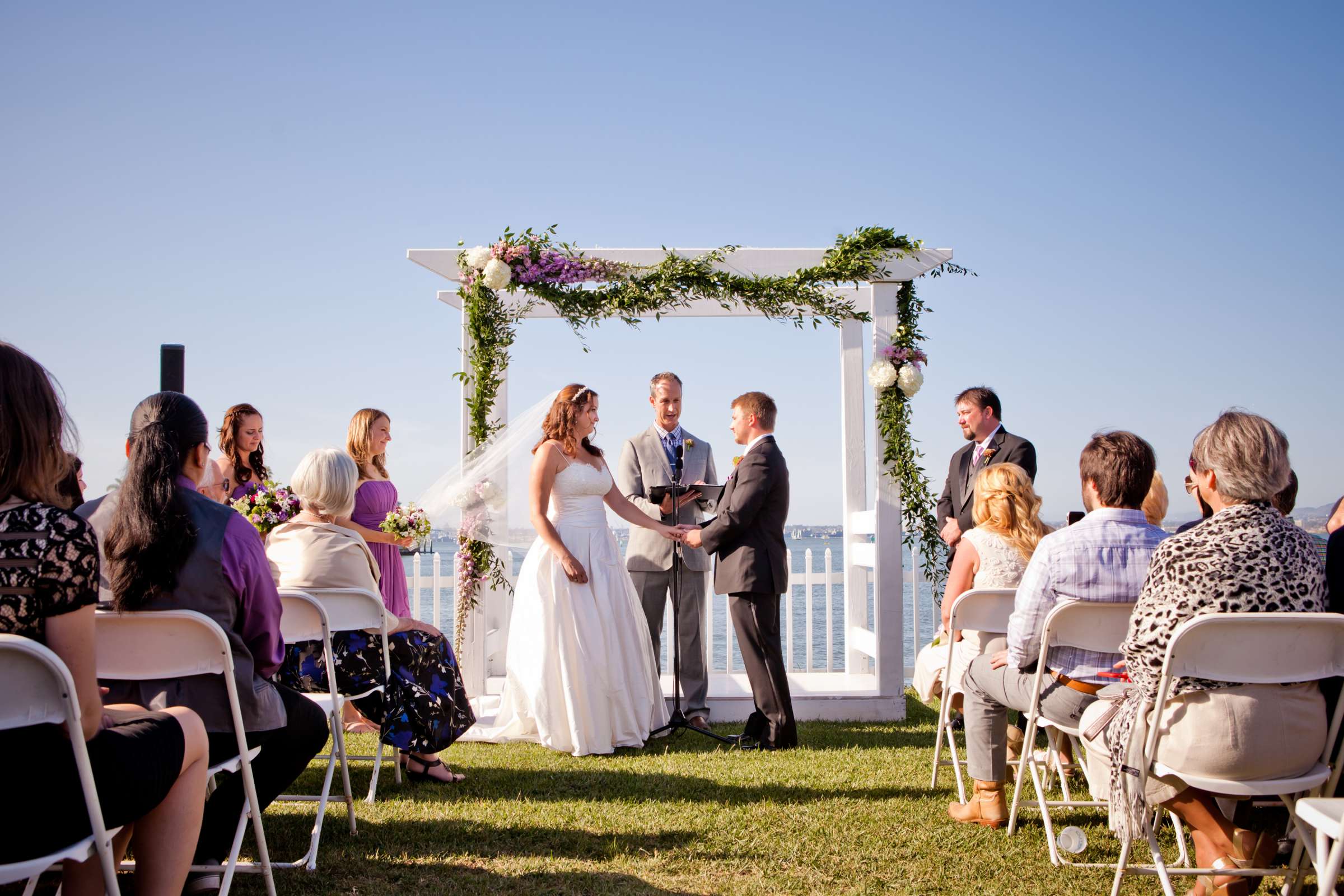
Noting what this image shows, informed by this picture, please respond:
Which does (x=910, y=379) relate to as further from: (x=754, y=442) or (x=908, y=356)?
(x=754, y=442)

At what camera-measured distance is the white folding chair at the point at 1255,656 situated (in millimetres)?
2574

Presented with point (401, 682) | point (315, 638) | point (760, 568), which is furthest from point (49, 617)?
point (760, 568)

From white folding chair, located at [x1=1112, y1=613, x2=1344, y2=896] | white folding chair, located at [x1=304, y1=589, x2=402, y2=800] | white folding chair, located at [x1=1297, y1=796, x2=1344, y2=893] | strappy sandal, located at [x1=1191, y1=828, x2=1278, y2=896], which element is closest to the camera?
white folding chair, located at [x1=1297, y1=796, x2=1344, y2=893]

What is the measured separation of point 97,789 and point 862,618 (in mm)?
5687

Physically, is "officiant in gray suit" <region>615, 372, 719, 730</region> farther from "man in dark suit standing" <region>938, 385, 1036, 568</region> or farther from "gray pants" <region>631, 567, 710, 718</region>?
"man in dark suit standing" <region>938, 385, 1036, 568</region>

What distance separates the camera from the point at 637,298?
21.1ft

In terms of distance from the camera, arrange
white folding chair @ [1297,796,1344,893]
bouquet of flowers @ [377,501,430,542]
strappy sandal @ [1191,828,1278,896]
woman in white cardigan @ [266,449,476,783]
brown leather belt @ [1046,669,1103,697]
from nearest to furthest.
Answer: white folding chair @ [1297,796,1344,893] < strappy sandal @ [1191,828,1278,896] < brown leather belt @ [1046,669,1103,697] < woman in white cardigan @ [266,449,476,783] < bouquet of flowers @ [377,501,430,542]

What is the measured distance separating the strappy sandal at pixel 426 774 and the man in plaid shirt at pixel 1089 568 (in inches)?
105

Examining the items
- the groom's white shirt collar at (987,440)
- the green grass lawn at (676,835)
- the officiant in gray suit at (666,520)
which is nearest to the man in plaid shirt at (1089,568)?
the green grass lawn at (676,835)

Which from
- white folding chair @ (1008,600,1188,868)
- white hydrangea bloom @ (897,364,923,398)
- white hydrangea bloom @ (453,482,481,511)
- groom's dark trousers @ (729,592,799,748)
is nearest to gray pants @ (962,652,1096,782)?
white folding chair @ (1008,600,1188,868)

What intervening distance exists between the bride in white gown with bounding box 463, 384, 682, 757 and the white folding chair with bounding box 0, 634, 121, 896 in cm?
340

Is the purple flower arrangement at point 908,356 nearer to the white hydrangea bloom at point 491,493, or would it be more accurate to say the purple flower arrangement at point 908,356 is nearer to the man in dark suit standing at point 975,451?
the man in dark suit standing at point 975,451

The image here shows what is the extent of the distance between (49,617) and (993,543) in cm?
356

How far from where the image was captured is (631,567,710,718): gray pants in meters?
6.25
